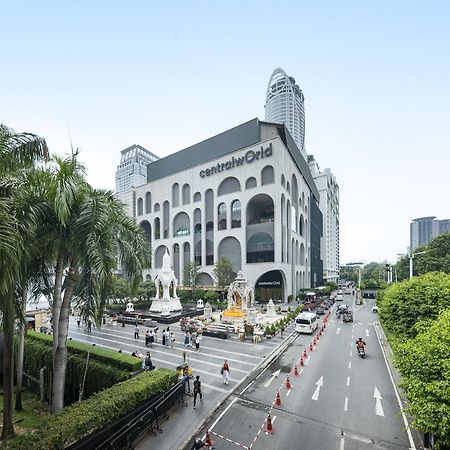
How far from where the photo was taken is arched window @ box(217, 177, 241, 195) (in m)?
68.2

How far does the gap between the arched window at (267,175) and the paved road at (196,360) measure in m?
36.1

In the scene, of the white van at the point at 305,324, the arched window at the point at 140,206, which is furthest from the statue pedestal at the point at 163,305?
the arched window at the point at 140,206

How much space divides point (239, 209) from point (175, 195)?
21.0 m

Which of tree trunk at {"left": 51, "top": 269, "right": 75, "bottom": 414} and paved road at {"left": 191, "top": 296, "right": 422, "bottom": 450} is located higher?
tree trunk at {"left": 51, "top": 269, "right": 75, "bottom": 414}

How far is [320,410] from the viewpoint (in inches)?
548

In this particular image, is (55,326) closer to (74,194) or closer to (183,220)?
(74,194)

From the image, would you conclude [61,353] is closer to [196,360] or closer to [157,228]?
[196,360]

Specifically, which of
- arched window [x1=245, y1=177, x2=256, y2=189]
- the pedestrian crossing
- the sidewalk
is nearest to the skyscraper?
arched window [x1=245, y1=177, x2=256, y2=189]

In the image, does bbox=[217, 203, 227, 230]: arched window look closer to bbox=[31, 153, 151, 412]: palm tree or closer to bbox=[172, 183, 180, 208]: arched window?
bbox=[172, 183, 180, 208]: arched window

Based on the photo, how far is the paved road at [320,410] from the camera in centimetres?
1137

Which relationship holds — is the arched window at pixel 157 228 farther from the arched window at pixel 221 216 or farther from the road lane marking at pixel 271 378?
the road lane marking at pixel 271 378

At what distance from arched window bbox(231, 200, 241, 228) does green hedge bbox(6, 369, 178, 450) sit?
54.7 metres

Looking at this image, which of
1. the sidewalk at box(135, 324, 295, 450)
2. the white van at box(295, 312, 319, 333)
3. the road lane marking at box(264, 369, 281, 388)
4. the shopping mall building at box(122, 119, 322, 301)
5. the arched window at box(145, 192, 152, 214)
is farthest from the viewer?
the arched window at box(145, 192, 152, 214)

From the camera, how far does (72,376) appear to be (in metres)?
15.7
